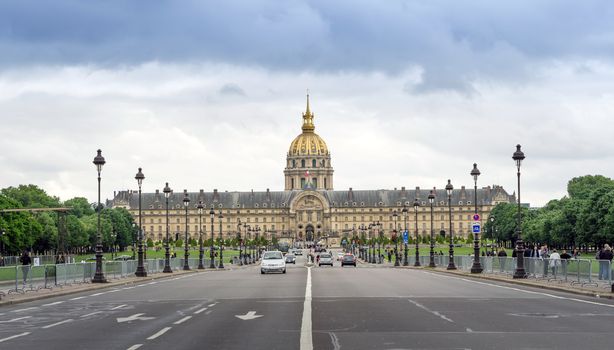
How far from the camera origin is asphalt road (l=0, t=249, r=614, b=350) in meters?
18.6

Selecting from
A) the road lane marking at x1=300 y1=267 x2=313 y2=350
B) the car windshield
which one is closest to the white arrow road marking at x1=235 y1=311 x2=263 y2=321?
the road lane marking at x1=300 y1=267 x2=313 y2=350

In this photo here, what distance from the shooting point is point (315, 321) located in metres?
23.5

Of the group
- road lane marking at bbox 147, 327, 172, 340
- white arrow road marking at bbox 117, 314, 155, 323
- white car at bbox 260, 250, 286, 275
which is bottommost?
white car at bbox 260, 250, 286, 275

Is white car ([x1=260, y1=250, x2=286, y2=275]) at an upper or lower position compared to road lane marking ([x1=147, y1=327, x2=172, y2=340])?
lower

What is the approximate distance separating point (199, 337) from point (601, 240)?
4438 inches

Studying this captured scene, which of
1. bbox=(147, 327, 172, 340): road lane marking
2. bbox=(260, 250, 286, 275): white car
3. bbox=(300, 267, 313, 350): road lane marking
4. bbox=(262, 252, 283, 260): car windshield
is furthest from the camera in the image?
bbox=(262, 252, 283, 260): car windshield

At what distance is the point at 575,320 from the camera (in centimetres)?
2348

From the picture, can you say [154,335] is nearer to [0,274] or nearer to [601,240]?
[0,274]

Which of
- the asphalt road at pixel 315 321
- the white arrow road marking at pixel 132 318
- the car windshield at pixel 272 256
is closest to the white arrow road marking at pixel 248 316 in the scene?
the asphalt road at pixel 315 321

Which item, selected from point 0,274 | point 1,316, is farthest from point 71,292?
point 1,316

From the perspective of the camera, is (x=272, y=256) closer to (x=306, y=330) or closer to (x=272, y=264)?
(x=272, y=264)

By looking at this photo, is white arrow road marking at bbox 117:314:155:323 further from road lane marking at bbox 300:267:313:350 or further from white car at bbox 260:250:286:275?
white car at bbox 260:250:286:275

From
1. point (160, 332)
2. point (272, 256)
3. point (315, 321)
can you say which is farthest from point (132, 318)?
point (272, 256)

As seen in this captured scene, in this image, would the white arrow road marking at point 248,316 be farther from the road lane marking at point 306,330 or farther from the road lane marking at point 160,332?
the road lane marking at point 160,332
